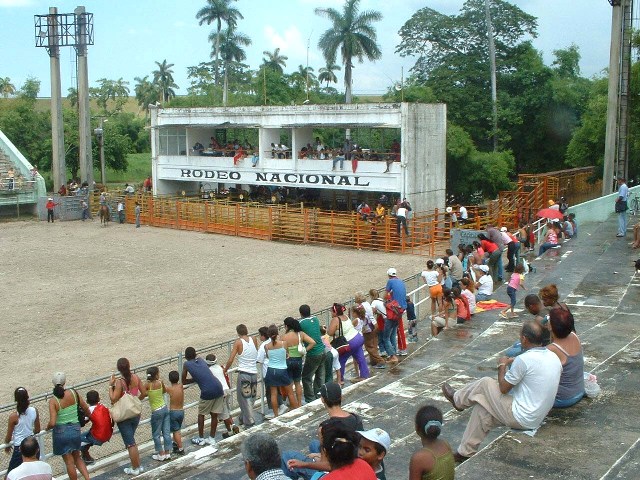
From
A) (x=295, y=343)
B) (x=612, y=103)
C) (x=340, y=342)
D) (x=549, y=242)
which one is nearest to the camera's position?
(x=295, y=343)

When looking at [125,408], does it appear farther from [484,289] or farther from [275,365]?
[484,289]

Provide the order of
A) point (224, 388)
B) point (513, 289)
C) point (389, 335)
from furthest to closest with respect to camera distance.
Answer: point (513, 289)
point (389, 335)
point (224, 388)

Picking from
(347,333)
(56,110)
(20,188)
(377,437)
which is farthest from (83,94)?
(377,437)

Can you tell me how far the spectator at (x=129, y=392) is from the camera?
9219 millimetres

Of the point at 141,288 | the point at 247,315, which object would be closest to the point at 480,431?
the point at 247,315

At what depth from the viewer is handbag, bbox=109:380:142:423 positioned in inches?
361

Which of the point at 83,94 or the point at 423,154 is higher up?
the point at 83,94

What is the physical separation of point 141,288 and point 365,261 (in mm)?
7929

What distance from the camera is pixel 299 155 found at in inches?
1405

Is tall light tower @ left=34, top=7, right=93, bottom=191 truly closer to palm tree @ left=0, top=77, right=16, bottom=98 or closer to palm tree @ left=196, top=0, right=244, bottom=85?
palm tree @ left=196, top=0, right=244, bottom=85

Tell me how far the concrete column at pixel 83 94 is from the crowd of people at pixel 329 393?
104ft

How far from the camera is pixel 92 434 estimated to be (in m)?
9.15

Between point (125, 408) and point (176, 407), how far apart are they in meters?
0.74

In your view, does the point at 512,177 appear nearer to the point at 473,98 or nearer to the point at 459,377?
the point at 473,98
